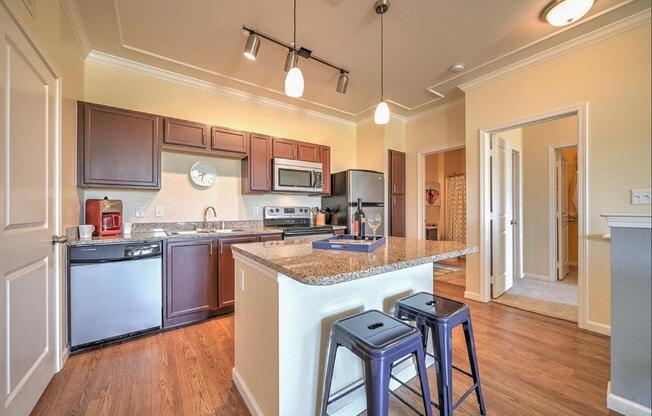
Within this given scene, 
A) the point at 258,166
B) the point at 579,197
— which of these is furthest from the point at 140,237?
Answer: the point at 579,197

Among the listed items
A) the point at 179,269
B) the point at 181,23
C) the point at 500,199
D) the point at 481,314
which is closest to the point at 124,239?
the point at 179,269

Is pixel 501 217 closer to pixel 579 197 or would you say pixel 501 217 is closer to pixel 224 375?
pixel 579 197

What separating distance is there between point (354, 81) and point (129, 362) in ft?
11.3

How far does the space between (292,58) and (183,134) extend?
1514 mm

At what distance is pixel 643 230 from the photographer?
1195 millimetres

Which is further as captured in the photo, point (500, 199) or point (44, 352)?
point (500, 199)

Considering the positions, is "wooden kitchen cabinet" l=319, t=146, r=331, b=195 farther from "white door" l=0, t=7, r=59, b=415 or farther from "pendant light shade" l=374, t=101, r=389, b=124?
"white door" l=0, t=7, r=59, b=415

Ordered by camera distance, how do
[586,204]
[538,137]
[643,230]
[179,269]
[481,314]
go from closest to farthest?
[643,230] < [586,204] < [179,269] < [481,314] < [538,137]

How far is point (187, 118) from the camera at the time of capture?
3070 mm

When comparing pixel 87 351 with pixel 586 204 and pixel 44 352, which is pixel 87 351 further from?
pixel 586 204

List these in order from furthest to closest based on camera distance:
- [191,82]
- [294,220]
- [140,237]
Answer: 1. [294,220]
2. [191,82]
3. [140,237]

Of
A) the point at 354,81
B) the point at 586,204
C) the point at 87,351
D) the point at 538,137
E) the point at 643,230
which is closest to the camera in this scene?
the point at 643,230

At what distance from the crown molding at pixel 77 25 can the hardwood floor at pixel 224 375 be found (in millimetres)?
2616

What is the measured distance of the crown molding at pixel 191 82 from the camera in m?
2.63
